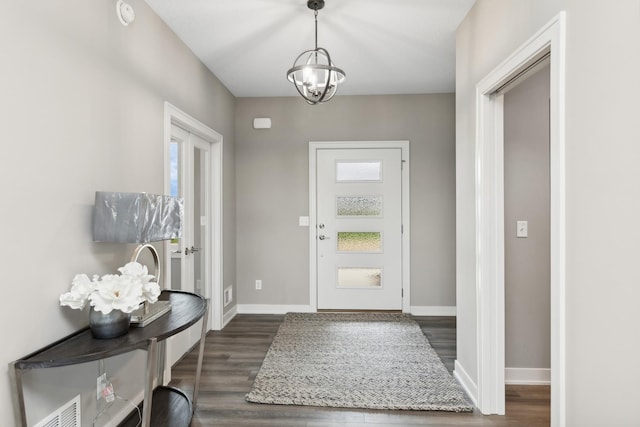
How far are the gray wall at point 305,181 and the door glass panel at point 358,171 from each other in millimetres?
306

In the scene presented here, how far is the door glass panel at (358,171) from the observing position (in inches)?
162

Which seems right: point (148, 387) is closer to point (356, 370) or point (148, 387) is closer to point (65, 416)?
point (65, 416)

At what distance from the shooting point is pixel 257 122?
4.17 m

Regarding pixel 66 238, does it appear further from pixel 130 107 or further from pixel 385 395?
pixel 385 395

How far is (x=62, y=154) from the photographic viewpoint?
1.57 m

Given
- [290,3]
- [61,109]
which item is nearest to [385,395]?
[61,109]

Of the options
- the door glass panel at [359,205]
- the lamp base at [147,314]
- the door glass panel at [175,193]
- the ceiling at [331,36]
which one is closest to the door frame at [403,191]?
the door glass panel at [359,205]

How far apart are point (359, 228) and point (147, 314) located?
2783mm

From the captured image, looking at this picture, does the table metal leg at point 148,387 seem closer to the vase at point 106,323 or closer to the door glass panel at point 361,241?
the vase at point 106,323

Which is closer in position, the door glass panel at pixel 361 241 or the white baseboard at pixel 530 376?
the white baseboard at pixel 530 376

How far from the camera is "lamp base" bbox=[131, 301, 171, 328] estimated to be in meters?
1.63

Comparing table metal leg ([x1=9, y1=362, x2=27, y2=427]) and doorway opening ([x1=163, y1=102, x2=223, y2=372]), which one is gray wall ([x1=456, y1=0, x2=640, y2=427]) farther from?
doorway opening ([x1=163, y1=102, x2=223, y2=372])

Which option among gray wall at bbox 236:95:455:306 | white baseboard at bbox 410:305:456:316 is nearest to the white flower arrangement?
gray wall at bbox 236:95:455:306

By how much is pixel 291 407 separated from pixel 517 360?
1.62 meters
